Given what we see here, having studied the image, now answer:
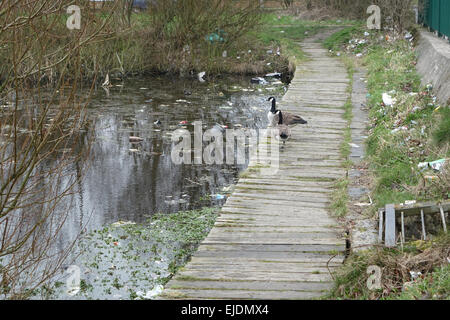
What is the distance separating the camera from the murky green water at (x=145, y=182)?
7030mm

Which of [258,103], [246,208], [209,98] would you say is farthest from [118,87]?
[246,208]

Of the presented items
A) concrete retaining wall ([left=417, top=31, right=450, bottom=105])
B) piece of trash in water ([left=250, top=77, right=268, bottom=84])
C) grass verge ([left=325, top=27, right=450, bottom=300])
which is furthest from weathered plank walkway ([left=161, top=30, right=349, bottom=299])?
piece of trash in water ([left=250, top=77, right=268, bottom=84])

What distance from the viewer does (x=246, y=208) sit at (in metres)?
7.45

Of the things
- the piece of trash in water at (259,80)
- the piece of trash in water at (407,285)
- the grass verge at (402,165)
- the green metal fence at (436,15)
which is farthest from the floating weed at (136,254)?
the piece of trash in water at (259,80)

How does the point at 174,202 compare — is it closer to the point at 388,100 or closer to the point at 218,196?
the point at 218,196

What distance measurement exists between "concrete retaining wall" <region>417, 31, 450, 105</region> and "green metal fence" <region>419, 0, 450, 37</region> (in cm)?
26

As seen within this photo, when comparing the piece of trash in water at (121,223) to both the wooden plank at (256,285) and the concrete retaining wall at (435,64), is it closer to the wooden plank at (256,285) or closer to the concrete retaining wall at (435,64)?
A: the wooden plank at (256,285)

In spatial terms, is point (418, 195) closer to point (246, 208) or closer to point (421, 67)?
point (246, 208)

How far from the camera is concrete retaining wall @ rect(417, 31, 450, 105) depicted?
1015cm

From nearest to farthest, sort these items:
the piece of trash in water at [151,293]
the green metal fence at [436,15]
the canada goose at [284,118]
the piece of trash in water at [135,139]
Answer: the piece of trash in water at [151,293] → the canada goose at [284,118] → the piece of trash in water at [135,139] → the green metal fence at [436,15]

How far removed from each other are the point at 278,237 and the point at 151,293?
1.45 m

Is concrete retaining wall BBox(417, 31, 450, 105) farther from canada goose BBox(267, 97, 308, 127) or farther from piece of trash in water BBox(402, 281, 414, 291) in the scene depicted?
piece of trash in water BBox(402, 281, 414, 291)

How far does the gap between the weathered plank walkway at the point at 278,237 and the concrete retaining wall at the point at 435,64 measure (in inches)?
70.4
